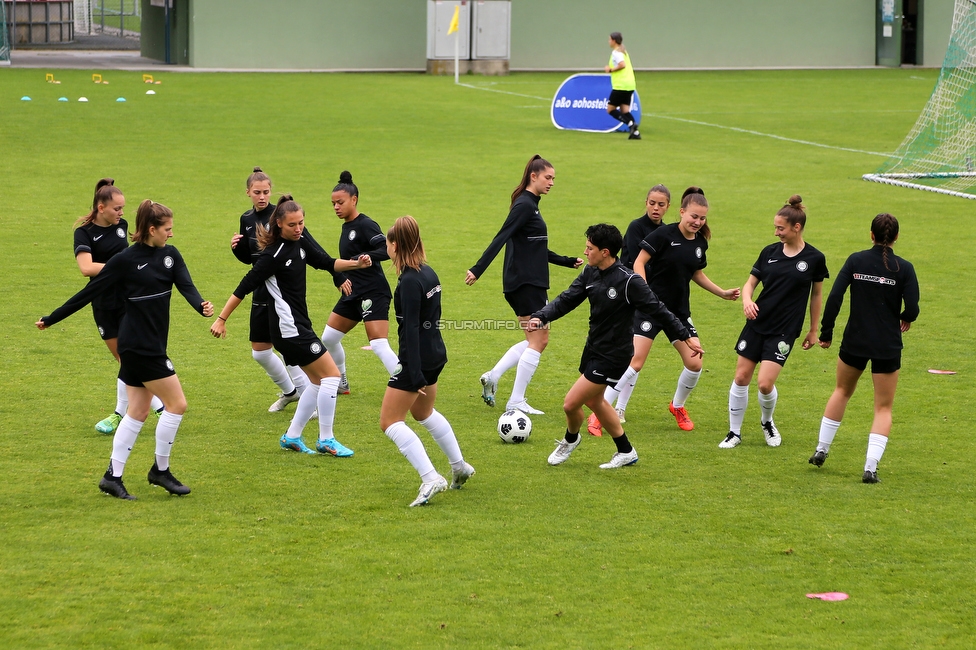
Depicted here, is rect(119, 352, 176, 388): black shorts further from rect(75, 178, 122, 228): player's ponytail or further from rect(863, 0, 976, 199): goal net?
rect(863, 0, 976, 199): goal net

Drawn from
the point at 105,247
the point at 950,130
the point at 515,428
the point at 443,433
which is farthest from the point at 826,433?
the point at 950,130

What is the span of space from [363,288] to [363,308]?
166 millimetres

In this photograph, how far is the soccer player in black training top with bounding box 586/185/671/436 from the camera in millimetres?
8938

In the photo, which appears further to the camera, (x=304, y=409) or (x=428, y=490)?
(x=304, y=409)

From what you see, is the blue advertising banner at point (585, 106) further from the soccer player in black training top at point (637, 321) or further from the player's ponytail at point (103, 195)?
the player's ponytail at point (103, 195)

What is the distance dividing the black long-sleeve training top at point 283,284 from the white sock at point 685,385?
302cm

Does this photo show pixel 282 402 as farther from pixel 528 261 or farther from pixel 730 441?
pixel 730 441

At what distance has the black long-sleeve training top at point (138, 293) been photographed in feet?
22.8

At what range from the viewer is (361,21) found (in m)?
43.0

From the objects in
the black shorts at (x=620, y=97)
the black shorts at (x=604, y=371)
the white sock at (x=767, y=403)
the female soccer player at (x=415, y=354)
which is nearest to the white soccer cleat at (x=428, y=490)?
the female soccer player at (x=415, y=354)

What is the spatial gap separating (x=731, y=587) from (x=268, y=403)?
474cm

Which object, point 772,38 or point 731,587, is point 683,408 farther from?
point 772,38

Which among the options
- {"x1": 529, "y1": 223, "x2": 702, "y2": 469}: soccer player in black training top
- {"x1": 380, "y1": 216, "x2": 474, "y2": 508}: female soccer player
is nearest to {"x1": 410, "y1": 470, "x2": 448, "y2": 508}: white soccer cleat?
{"x1": 380, "y1": 216, "x2": 474, "y2": 508}: female soccer player

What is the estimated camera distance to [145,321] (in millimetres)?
6984
